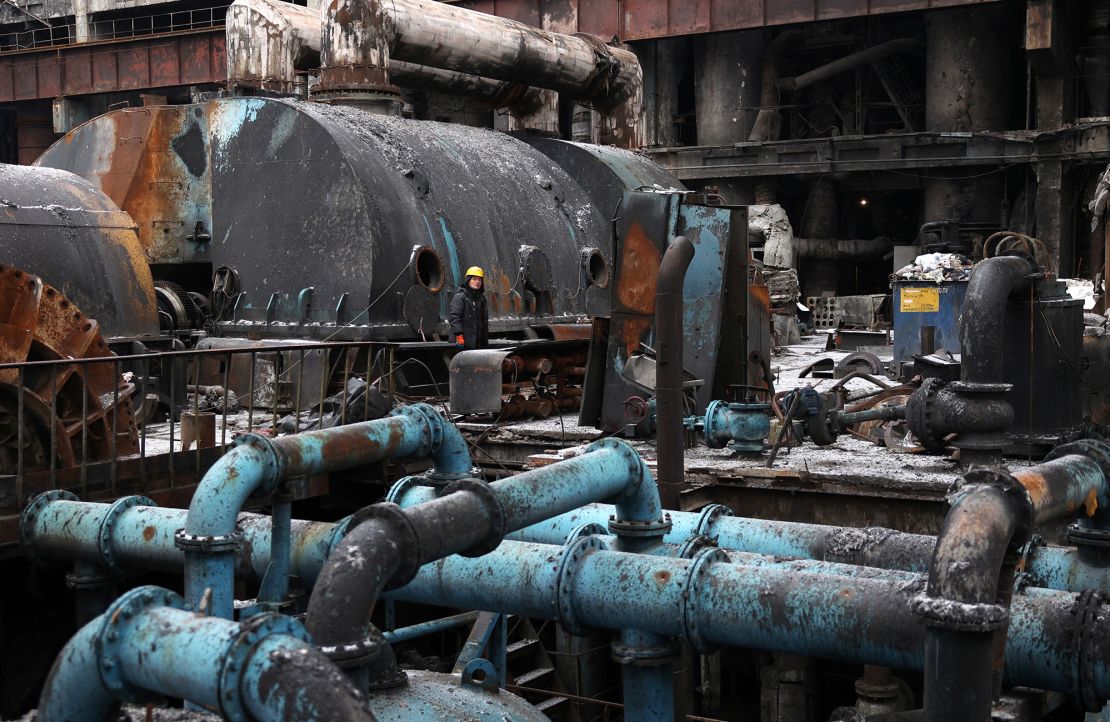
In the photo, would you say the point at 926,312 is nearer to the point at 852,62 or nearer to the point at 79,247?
the point at 79,247

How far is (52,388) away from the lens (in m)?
7.27

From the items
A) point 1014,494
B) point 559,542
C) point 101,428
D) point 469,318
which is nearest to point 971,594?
point 1014,494

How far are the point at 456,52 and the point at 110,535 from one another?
11.3 metres

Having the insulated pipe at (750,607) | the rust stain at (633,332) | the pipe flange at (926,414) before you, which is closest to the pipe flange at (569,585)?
the insulated pipe at (750,607)

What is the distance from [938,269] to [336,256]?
7.37m

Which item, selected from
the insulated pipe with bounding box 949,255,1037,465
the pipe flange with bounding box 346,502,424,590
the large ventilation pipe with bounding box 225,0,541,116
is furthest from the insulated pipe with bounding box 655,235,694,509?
the large ventilation pipe with bounding box 225,0,541,116

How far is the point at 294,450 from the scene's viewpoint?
5.19 meters

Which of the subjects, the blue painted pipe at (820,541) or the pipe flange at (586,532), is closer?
the pipe flange at (586,532)

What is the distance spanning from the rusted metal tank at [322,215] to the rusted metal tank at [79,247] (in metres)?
2.15

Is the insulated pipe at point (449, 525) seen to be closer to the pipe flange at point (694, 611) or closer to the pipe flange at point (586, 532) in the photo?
the pipe flange at point (586, 532)

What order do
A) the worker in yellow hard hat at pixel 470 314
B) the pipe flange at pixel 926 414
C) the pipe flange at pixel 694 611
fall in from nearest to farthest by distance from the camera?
the pipe flange at pixel 694 611
the pipe flange at pixel 926 414
the worker in yellow hard hat at pixel 470 314

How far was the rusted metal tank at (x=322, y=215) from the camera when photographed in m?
13.2

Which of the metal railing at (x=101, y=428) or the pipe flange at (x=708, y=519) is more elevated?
the metal railing at (x=101, y=428)

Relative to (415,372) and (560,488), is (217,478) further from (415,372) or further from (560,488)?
(415,372)
